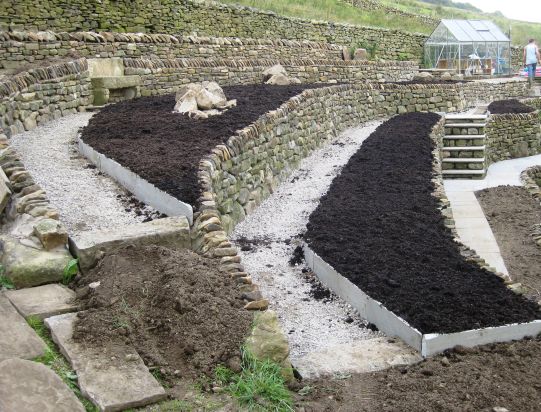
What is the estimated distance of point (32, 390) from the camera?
3.76 m

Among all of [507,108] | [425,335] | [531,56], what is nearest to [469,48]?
[531,56]

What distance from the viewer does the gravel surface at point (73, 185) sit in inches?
282

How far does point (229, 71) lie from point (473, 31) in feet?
70.5

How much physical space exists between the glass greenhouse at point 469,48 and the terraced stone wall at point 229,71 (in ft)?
33.8

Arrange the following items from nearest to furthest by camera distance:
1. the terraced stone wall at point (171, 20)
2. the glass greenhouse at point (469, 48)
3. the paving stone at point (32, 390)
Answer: the paving stone at point (32, 390) < the terraced stone wall at point (171, 20) < the glass greenhouse at point (469, 48)

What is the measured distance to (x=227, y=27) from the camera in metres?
24.5

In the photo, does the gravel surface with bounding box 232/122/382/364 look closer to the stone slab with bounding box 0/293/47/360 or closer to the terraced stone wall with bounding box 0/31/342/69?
the stone slab with bounding box 0/293/47/360

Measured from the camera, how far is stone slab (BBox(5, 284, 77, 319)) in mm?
4829

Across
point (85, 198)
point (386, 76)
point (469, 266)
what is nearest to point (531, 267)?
point (469, 266)

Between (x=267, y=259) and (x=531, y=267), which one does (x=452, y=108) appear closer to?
(x=531, y=267)

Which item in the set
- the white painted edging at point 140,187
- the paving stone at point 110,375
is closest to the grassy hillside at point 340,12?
the white painted edging at point 140,187

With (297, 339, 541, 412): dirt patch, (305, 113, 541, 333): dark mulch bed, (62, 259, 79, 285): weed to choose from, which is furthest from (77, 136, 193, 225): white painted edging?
(297, 339, 541, 412): dirt patch

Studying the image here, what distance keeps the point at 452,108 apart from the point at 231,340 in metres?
17.7

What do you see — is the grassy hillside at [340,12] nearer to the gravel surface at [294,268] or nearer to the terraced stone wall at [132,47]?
the terraced stone wall at [132,47]
